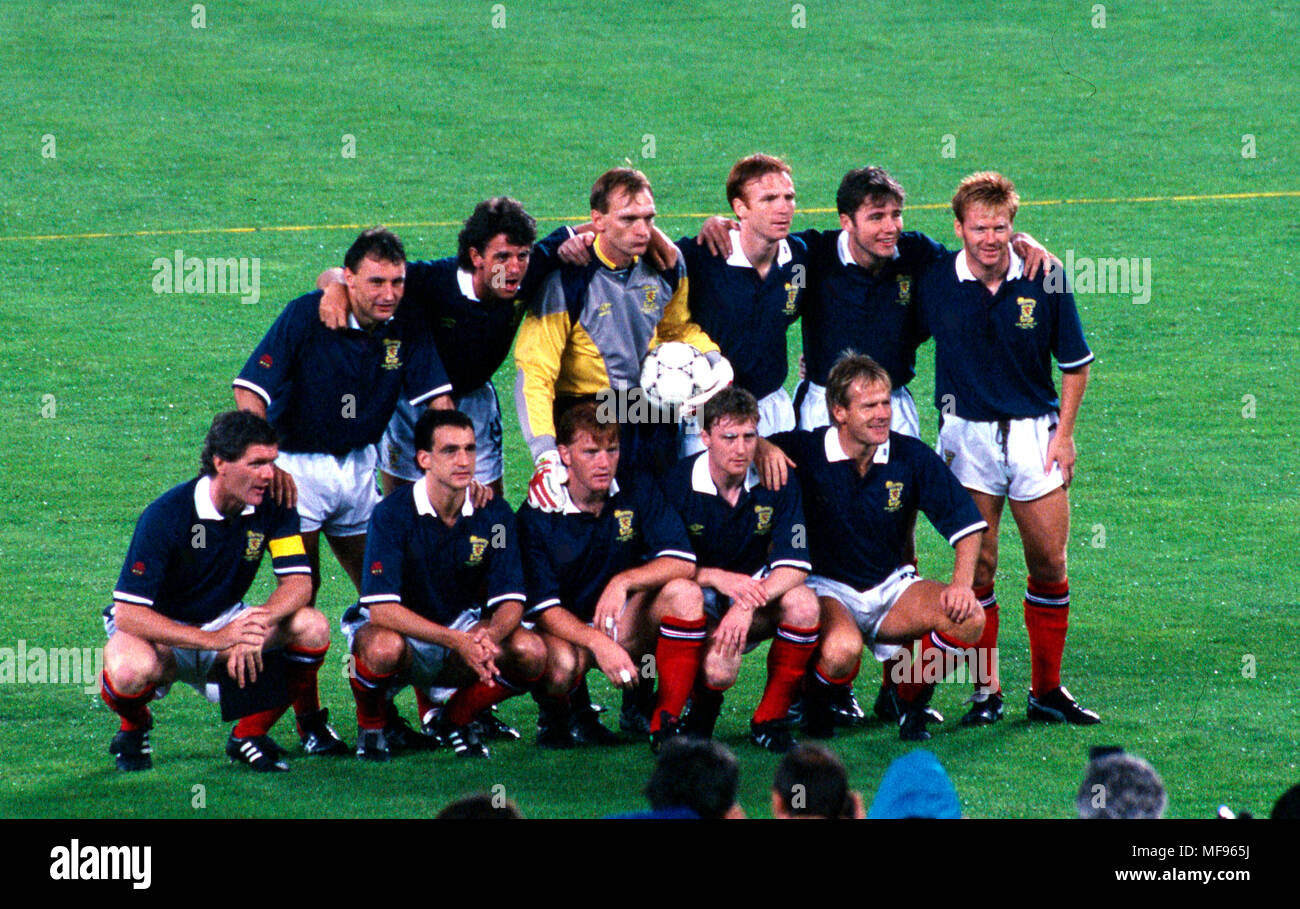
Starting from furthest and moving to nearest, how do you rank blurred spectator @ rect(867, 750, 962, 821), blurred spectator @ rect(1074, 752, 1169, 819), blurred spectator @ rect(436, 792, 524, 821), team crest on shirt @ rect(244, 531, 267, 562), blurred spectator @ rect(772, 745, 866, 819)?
team crest on shirt @ rect(244, 531, 267, 562), blurred spectator @ rect(867, 750, 962, 821), blurred spectator @ rect(772, 745, 866, 819), blurred spectator @ rect(1074, 752, 1169, 819), blurred spectator @ rect(436, 792, 524, 821)

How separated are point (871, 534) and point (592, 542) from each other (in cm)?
106

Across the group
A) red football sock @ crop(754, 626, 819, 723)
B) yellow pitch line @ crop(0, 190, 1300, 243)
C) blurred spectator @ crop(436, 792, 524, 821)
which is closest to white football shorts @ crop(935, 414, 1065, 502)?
red football sock @ crop(754, 626, 819, 723)

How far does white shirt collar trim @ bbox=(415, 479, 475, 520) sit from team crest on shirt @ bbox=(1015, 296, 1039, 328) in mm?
2180

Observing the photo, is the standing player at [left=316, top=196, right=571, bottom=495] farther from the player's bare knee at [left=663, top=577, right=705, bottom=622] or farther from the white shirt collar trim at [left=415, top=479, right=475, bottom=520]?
the player's bare knee at [left=663, top=577, right=705, bottom=622]

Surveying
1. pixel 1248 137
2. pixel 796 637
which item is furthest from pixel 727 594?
pixel 1248 137

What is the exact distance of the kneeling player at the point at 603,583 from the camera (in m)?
6.65

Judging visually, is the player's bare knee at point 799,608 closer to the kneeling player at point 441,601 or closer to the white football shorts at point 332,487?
the kneeling player at point 441,601

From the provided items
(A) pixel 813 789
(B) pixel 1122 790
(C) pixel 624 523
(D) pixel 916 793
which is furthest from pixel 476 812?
(C) pixel 624 523

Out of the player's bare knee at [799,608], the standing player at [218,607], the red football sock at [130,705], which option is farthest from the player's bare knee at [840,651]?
the red football sock at [130,705]

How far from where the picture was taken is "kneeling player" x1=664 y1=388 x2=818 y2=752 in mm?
6703

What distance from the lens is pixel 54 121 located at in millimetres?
16828
